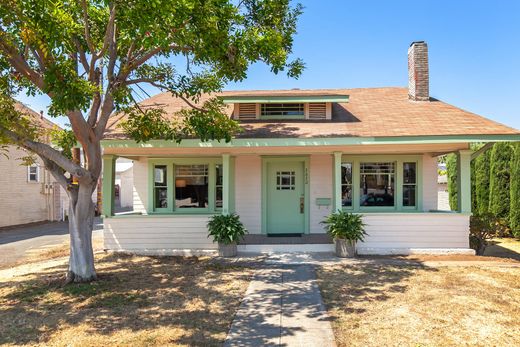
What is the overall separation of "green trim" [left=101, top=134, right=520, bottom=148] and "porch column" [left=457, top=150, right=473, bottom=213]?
1.00 meters

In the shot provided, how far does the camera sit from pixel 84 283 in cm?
658

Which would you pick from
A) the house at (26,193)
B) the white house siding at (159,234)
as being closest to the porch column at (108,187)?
the white house siding at (159,234)

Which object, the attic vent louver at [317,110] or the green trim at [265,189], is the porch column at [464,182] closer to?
the attic vent louver at [317,110]

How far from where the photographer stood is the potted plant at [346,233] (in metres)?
8.47

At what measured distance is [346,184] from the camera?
10680mm

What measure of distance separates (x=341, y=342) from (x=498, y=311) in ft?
9.14

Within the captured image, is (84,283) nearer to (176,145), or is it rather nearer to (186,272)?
(186,272)

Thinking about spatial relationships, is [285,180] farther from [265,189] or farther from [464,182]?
[464,182]

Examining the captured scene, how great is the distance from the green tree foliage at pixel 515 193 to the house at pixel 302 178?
11.4 feet

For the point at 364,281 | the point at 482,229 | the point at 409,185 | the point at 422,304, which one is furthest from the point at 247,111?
the point at 482,229

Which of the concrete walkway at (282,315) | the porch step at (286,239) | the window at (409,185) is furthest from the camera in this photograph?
the window at (409,185)

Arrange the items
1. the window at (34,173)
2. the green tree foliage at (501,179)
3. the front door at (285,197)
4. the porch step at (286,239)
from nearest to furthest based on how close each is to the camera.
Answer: the porch step at (286,239) → the front door at (285,197) → the green tree foliage at (501,179) → the window at (34,173)

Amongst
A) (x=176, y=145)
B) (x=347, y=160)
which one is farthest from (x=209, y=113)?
(x=347, y=160)

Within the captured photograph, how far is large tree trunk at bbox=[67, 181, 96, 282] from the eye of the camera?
664 centimetres
